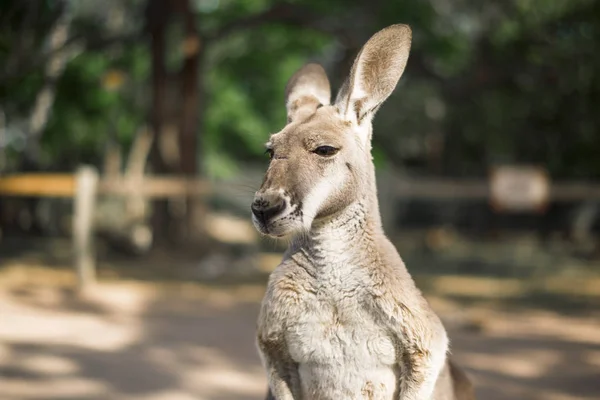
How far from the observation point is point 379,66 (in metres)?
2.04

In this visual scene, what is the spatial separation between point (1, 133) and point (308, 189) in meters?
20.0

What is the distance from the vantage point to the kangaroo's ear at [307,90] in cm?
231

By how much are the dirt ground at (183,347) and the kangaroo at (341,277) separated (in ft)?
9.27

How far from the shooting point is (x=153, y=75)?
1342 cm

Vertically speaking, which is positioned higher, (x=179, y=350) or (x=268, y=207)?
(x=179, y=350)

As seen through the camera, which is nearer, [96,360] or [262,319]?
[262,319]

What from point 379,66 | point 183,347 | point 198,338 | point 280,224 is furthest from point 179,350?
point 379,66

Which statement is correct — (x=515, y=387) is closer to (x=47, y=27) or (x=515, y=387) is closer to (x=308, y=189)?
(x=308, y=189)

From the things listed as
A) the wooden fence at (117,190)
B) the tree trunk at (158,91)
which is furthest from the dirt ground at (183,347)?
the tree trunk at (158,91)

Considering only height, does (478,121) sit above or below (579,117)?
above

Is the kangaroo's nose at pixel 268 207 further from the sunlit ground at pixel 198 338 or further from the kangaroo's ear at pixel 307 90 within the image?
the sunlit ground at pixel 198 338

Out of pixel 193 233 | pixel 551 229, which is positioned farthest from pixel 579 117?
pixel 193 233

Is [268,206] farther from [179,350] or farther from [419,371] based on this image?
[179,350]

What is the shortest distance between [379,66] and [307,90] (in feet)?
1.29
